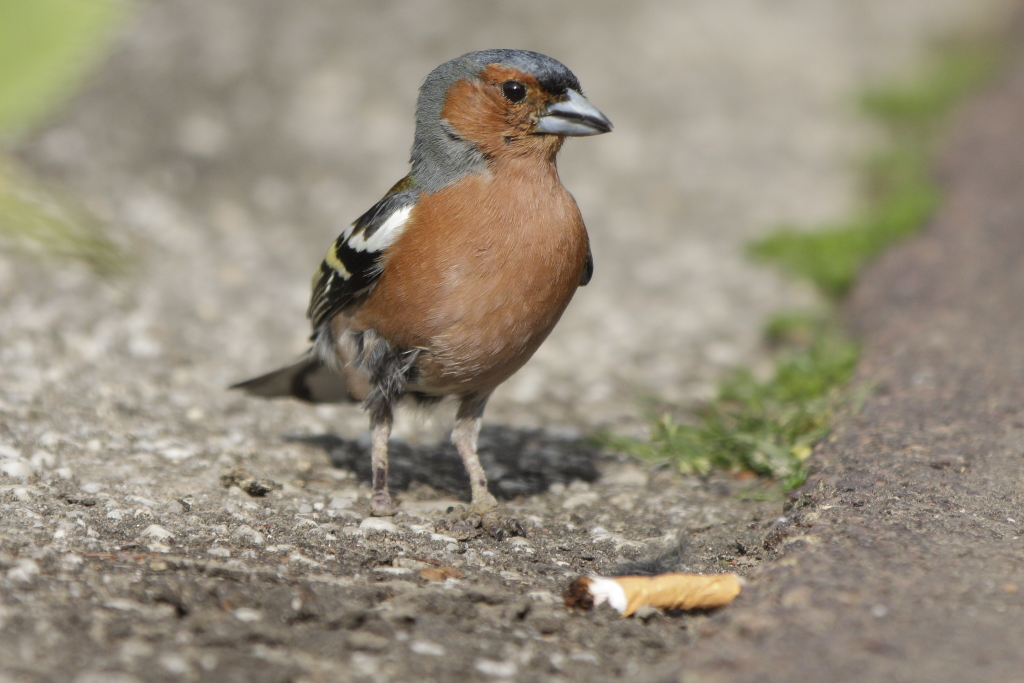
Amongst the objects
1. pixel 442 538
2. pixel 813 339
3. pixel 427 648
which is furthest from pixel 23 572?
pixel 813 339

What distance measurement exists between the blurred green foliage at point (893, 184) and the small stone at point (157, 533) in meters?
4.87

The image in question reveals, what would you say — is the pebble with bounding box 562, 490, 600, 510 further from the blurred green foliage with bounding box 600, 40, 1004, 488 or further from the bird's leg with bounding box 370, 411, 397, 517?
the bird's leg with bounding box 370, 411, 397, 517

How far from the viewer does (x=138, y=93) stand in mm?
8758

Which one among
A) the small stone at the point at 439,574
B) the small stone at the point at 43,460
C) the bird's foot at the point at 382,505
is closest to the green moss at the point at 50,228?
the small stone at the point at 43,460

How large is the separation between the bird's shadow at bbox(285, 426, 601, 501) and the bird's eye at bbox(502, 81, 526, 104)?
1742mm

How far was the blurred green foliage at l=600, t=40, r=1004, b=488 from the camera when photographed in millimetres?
5043

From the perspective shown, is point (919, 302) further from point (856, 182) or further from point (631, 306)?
point (856, 182)

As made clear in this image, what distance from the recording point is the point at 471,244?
4.06 meters

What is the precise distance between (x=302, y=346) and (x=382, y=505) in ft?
8.02

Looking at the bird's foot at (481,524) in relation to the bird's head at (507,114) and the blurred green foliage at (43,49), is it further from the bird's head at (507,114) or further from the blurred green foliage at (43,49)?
the blurred green foliage at (43,49)

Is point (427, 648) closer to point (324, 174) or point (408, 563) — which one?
point (408, 563)

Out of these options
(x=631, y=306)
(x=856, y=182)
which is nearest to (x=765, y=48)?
(x=856, y=182)

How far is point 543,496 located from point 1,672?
260 cm

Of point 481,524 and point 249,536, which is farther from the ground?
point 249,536
